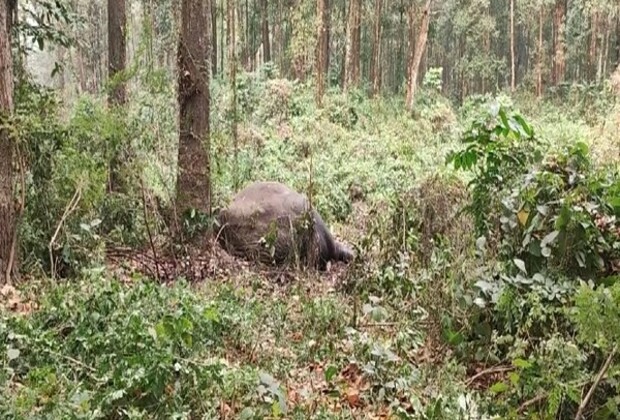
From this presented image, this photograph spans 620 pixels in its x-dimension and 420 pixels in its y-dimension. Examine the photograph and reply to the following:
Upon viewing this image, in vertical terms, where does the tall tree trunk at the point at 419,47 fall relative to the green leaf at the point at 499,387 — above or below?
above

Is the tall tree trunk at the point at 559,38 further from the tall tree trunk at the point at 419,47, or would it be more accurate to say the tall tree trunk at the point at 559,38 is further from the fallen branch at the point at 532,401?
the fallen branch at the point at 532,401

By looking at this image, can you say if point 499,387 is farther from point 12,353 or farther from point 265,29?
point 265,29

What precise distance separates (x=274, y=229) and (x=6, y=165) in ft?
8.97

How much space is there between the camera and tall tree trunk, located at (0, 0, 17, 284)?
5363 millimetres

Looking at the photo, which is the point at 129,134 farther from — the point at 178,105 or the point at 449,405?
the point at 449,405

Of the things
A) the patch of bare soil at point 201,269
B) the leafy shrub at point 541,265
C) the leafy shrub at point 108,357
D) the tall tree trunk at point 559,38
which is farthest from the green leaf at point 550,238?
the tall tree trunk at point 559,38

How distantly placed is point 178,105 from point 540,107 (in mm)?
20934

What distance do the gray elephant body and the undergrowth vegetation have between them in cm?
63

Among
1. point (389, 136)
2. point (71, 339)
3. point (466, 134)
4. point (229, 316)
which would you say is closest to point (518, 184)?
point (466, 134)

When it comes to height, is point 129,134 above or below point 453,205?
above

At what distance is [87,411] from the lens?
3363 mm

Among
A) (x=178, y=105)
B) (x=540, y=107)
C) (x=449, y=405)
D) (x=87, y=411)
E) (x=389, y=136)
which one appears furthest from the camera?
(x=540, y=107)

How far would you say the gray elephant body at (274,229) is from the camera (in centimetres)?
735

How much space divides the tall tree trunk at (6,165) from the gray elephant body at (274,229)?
2549 mm
